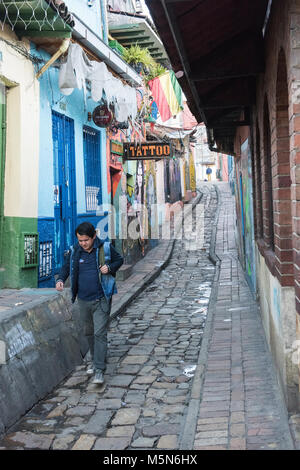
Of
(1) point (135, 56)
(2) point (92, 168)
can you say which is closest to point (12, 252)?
(2) point (92, 168)

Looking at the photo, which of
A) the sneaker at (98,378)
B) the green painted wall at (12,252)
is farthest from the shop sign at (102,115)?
the sneaker at (98,378)

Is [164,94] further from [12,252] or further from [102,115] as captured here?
[12,252]

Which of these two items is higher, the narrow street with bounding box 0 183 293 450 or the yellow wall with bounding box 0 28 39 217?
the yellow wall with bounding box 0 28 39 217

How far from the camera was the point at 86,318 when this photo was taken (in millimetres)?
5641

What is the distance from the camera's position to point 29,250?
7.98 m

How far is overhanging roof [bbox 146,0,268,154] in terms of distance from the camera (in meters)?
4.49

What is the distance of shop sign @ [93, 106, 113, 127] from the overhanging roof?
152 inches

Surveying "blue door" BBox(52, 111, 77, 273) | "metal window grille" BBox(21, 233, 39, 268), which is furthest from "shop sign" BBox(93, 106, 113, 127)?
"metal window grille" BBox(21, 233, 39, 268)

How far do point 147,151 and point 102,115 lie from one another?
2.13 m

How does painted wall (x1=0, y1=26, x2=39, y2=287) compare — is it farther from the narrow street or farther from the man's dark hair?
the man's dark hair

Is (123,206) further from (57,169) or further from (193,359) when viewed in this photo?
(193,359)

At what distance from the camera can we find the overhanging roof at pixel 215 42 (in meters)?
4.49

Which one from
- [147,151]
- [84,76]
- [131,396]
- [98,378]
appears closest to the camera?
[131,396]

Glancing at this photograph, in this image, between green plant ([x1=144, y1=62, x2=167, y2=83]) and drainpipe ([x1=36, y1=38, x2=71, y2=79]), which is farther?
green plant ([x1=144, y1=62, x2=167, y2=83])
